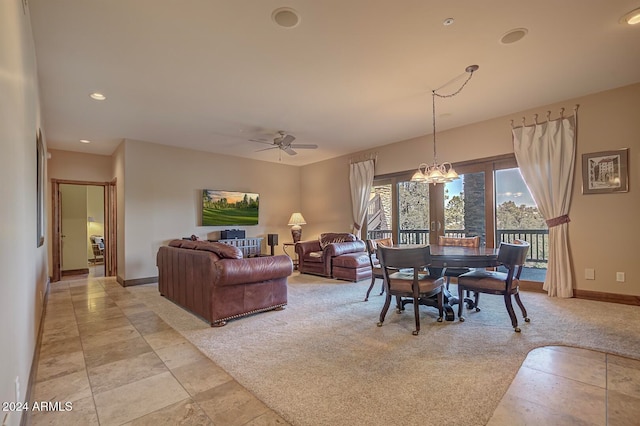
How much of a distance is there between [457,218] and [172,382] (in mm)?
5063

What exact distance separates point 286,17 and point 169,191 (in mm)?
4822

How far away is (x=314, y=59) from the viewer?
304 cm

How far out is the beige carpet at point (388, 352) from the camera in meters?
1.81

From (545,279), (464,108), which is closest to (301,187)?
(464,108)

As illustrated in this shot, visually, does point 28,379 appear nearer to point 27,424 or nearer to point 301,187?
point 27,424

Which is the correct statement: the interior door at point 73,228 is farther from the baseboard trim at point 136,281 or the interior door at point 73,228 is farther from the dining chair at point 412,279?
the dining chair at point 412,279

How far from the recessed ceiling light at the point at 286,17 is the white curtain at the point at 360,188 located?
4428mm

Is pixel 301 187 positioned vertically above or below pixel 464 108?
below

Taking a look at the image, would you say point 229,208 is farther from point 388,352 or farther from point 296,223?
point 388,352

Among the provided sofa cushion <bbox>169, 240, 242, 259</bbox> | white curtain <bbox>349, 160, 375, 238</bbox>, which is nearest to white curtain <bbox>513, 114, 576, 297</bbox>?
white curtain <bbox>349, 160, 375, 238</bbox>

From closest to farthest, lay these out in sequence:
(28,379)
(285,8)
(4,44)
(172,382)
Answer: (4,44), (28,379), (172,382), (285,8)

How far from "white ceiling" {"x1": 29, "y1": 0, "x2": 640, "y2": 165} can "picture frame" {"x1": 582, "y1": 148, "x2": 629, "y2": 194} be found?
0.90 meters

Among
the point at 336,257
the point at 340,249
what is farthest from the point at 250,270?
the point at 340,249

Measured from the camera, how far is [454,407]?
1.78 metres
